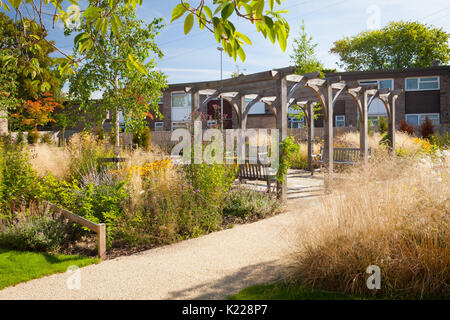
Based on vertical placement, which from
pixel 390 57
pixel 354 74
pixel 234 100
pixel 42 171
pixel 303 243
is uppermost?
pixel 390 57

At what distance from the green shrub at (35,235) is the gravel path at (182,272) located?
1.03m

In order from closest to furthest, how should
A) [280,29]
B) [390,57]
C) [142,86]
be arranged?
[280,29], [142,86], [390,57]

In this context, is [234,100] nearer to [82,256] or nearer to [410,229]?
[82,256]

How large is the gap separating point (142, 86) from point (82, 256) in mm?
6326

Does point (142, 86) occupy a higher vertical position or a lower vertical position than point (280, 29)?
higher

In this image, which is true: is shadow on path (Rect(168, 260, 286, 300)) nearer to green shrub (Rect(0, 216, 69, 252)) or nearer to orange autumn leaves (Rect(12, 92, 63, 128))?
green shrub (Rect(0, 216, 69, 252))

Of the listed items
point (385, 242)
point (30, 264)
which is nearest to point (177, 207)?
point (30, 264)

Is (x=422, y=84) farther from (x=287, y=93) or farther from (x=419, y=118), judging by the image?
(x=287, y=93)

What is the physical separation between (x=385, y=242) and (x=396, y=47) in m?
39.3

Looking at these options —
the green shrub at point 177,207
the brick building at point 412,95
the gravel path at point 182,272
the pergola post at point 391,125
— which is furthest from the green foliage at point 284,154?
the brick building at point 412,95

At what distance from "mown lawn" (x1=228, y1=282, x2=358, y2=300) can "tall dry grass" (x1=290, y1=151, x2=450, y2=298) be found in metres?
0.11

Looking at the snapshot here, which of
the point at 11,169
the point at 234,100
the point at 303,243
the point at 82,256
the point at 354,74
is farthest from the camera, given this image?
the point at 354,74
